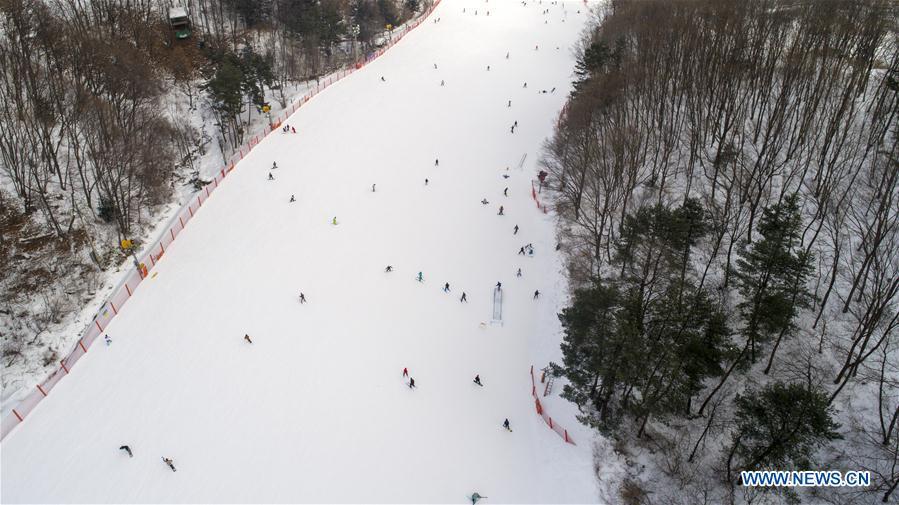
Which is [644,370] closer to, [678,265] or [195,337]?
[678,265]

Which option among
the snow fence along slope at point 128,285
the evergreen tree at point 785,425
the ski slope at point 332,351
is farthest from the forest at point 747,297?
the snow fence along slope at point 128,285

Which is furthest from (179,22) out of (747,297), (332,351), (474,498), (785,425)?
(785,425)

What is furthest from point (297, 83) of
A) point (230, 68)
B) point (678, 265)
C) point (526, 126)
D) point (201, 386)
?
point (678, 265)

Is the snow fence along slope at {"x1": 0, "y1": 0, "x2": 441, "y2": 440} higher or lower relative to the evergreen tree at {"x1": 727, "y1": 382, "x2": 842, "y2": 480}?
lower

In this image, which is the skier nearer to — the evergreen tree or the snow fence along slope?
the evergreen tree

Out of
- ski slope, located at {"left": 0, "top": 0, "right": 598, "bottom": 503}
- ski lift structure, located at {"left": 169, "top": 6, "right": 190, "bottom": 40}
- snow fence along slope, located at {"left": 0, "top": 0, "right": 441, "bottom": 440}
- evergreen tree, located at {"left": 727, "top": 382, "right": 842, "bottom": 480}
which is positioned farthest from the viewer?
ski lift structure, located at {"left": 169, "top": 6, "right": 190, "bottom": 40}

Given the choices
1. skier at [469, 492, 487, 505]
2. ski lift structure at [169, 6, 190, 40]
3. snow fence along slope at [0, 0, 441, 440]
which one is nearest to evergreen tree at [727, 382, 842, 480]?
skier at [469, 492, 487, 505]

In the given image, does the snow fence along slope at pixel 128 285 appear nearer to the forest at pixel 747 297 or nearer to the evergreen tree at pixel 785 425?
the forest at pixel 747 297
